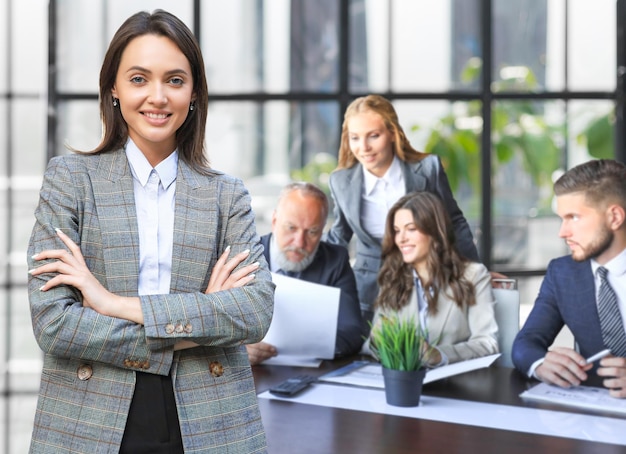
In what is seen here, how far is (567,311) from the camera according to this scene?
10.6ft

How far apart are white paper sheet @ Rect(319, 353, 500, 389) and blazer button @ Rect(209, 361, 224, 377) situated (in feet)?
3.89

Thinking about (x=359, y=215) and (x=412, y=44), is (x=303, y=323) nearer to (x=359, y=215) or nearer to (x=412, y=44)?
(x=359, y=215)

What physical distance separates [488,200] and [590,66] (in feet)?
3.80

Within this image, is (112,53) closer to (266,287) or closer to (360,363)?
(266,287)

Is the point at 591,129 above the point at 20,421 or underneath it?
above

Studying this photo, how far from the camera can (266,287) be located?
5.33 ft

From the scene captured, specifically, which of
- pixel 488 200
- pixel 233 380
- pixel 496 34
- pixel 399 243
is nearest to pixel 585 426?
pixel 233 380

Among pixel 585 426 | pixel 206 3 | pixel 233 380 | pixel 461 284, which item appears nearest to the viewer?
pixel 233 380

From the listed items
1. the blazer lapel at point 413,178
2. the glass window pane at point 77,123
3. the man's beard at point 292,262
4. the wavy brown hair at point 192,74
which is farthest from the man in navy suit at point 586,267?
the glass window pane at point 77,123

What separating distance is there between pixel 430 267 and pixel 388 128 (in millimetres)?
1024

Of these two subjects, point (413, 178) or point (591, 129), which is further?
point (591, 129)

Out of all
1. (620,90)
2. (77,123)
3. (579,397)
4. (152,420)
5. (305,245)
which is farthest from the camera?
(620,90)

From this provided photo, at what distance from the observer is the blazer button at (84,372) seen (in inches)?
56.2

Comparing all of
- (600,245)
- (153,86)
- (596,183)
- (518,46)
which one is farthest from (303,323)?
(518,46)
